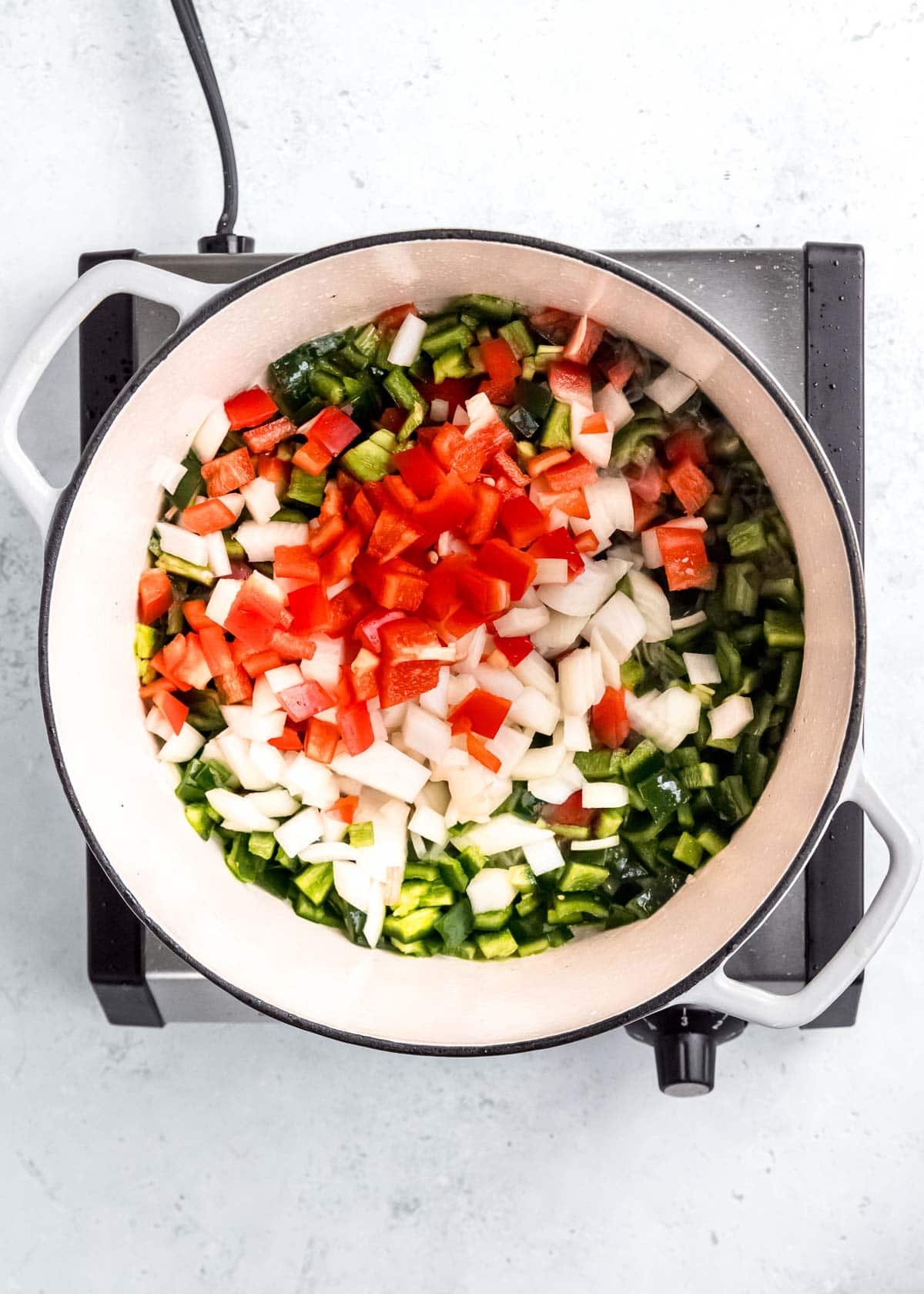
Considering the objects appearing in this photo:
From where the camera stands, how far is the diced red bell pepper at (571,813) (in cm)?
108

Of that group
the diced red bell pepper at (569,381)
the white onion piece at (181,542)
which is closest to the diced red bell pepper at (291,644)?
the white onion piece at (181,542)

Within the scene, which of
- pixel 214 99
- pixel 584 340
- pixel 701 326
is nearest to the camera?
pixel 701 326

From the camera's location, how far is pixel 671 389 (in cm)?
101

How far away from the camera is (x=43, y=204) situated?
125 centimetres

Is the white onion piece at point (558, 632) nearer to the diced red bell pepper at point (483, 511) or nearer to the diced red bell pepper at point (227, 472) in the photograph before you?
the diced red bell pepper at point (483, 511)

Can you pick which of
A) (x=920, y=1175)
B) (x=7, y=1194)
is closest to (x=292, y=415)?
(x=7, y=1194)

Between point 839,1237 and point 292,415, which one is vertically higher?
point 292,415

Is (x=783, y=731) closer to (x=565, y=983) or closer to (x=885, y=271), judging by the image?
(x=565, y=983)

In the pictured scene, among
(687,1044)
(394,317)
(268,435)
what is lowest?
(687,1044)

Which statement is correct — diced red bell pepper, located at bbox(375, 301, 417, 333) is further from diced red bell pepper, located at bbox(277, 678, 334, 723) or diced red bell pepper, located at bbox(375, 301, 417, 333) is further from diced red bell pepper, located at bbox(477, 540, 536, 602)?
diced red bell pepper, located at bbox(277, 678, 334, 723)

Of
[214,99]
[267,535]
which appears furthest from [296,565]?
[214,99]

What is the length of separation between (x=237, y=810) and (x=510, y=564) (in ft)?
1.16

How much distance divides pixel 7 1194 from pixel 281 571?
2.76ft

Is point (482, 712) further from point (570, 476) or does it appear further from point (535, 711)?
point (570, 476)
